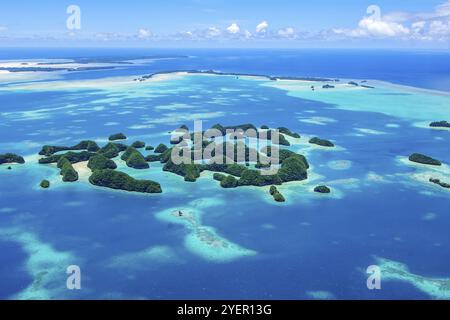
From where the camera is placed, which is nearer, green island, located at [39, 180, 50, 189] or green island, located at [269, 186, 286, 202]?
green island, located at [269, 186, 286, 202]

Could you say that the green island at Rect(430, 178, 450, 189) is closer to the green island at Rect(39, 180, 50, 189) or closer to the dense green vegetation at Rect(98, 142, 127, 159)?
the dense green vegetation at Rect(98, 142, 127, 159)

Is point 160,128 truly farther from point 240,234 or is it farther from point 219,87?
point 219,87

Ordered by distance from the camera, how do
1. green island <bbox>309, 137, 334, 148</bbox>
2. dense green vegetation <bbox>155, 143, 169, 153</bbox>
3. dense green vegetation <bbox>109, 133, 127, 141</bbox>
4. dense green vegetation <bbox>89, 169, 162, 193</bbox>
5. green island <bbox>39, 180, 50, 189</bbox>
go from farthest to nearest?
dense green vegetation <bbox>109, 133, 127, 141</bbox>
green island <bbox>309, 137, 334, 148</bbox>
dense green vegetation <bbox>155, 143, 169, 153</bbox>
green island <bbox>39, 180, 50, 189</bbox>
dense green vegetation <bbox>89, 169, 162, 193</bbox>

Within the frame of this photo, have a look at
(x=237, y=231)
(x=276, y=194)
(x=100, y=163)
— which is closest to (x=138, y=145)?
(x=100, y=163)

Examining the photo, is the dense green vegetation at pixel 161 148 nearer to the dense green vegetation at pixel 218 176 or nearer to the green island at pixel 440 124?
the dense green vegetation at pixel 218 176

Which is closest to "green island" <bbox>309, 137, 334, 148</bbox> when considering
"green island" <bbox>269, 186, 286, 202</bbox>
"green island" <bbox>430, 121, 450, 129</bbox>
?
"green island" <bbox>269, 186, 286, 202</bbox>

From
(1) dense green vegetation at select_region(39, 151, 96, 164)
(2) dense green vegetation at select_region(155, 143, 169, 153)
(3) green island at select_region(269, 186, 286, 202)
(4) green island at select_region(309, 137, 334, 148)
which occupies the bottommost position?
(3) green island at select_region(269, 186, 286, 202)
